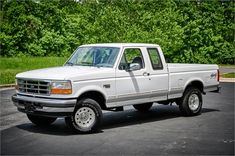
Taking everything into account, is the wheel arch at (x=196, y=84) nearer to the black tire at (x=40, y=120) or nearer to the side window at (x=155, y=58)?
the side window at (x=155, y=58)

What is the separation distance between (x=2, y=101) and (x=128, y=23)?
28.3 meters

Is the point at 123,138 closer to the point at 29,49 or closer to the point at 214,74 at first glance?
the point at 214,74

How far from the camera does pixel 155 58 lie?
11453mm

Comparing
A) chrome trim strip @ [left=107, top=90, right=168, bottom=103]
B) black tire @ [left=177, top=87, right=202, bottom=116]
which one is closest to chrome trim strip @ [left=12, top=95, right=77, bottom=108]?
chrome trim strip @ [left=107, top=90, right=168, bottom=103]

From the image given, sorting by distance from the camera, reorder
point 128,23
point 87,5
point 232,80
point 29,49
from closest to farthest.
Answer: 1. point 232,80
2. point 128,23
3. point 29,49
4. point 87,5

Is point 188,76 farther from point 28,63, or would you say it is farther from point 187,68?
point 28,63

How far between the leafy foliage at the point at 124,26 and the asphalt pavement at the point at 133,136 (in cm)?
2645

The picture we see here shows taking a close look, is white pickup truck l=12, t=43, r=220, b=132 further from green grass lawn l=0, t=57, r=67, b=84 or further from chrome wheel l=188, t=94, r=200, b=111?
green grass lawn l=0, t=57, r=67, b=84

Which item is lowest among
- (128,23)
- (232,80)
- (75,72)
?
(232,80)

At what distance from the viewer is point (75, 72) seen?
976 cm

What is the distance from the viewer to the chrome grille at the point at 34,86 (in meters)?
9.59

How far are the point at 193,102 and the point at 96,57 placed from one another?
3.35 metres

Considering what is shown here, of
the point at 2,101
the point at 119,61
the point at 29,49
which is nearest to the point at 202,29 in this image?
the point at 29,49

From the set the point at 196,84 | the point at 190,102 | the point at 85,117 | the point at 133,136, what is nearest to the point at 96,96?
the point at 85,117
